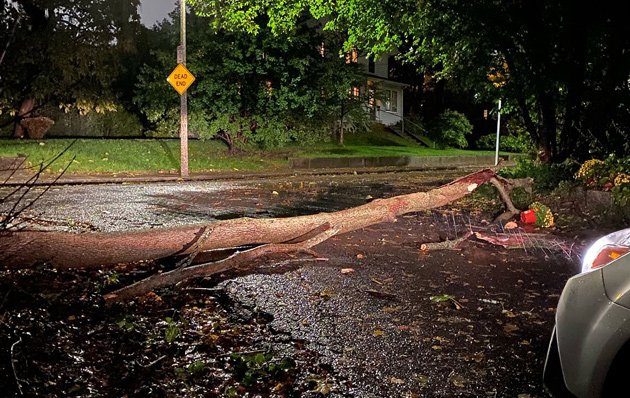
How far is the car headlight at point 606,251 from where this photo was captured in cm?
271

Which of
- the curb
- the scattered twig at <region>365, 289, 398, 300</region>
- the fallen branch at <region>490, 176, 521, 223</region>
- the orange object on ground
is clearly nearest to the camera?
the scattered twig at <region>365, 289, 398, 300</region>

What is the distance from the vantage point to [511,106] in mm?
13250

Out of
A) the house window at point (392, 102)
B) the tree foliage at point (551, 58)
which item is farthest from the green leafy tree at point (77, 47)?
the house window at point (392, 102)

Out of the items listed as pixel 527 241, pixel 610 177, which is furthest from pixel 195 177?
pixel 610 177

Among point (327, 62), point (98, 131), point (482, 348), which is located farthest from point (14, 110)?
point (482, 348)

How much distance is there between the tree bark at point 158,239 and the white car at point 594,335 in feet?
12.8

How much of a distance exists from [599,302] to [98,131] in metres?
25.4

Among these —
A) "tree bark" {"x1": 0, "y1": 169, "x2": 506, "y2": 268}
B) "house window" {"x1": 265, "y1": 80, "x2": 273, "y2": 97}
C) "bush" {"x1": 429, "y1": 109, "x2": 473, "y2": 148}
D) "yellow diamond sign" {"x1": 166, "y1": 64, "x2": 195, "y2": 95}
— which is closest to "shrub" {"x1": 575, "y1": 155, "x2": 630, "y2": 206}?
"tree bark" {"x1": 0, "y1": 169, "x2": 506, "y2": 268}

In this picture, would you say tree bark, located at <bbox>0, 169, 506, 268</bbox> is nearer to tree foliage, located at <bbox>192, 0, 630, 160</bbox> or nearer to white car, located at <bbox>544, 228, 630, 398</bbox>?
white car, located at <bbox>544, 228, 630, 398</bbox>

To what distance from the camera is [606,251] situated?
277 cm

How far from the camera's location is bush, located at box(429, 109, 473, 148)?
3816 cm

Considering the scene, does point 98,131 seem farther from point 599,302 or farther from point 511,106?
point 599,302

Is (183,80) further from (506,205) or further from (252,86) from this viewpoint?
(506,205)

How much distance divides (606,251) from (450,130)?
3645cm
